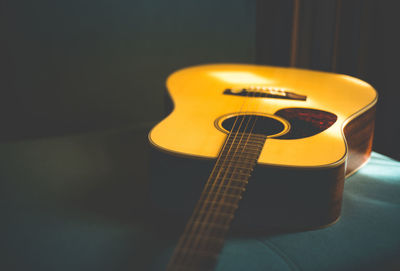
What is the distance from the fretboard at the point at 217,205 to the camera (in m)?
0.47

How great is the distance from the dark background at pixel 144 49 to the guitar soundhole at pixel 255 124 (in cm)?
56

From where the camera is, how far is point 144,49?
1.59m

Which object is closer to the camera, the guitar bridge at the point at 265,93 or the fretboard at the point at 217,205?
the fretboard at the point at 217,205

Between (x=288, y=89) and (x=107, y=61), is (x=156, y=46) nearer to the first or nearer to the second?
(x=107, y=61)

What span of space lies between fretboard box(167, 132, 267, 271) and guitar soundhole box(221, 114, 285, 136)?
4.3 inches

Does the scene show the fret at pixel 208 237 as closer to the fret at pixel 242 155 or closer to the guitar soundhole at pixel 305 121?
the fret at pixel 242 155

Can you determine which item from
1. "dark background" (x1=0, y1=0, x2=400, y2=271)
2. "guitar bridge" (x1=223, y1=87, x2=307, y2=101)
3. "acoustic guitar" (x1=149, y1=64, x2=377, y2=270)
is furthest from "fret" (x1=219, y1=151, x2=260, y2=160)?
"guitar bridge" (x1=223, y1=87, x2=307, y2=101)

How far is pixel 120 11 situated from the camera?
1490 millimetres

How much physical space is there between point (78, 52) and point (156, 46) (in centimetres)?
34

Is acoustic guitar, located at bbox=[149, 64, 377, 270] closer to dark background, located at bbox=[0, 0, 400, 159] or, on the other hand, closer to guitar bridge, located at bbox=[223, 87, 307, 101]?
guitar bridge, located at bbox=[223, 87, 307, 101]

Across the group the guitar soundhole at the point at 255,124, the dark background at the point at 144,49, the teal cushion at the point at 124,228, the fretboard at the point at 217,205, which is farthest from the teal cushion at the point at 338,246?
the dark background at the point at 144,49

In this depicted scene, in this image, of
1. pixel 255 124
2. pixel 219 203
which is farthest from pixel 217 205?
pixel 255 124

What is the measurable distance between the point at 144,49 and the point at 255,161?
3.44ft

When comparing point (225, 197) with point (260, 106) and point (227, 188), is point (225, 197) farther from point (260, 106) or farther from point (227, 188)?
point (260, 106)
